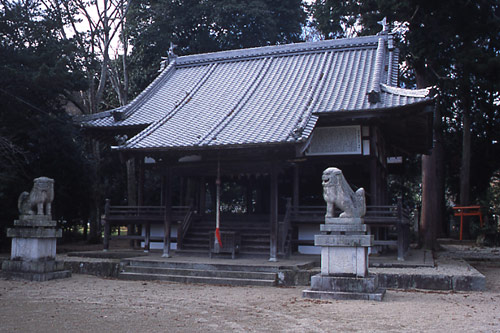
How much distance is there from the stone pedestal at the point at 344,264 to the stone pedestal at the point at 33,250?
20.6ft

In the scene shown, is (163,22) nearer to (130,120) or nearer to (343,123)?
(130,120)

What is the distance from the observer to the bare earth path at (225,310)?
21.0ft

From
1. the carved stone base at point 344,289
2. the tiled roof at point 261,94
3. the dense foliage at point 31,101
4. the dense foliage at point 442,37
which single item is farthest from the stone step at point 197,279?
the dense foliage at point 442,37

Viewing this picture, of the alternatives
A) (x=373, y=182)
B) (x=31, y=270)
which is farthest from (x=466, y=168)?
(x=31, y=270)

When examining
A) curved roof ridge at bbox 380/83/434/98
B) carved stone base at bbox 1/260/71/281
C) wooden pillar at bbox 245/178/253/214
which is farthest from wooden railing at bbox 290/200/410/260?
carved stone base at bbox 1/260/71/281

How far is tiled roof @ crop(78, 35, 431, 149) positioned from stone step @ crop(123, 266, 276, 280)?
10.9 ft

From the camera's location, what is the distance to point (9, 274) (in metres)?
11.4

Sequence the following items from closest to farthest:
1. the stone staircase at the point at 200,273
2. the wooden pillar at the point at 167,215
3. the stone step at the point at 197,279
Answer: the stone step at the point at 197,279
the stone staircase at the point at 200,273
the wooden pillar at the point at 167,215

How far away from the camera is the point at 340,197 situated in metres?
9.20

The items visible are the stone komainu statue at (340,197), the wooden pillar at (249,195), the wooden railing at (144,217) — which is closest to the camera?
the stone komainu statue at (340,197)

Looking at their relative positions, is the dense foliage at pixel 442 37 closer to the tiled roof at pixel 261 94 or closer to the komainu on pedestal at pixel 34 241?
the tiled roof at pixel 261 94

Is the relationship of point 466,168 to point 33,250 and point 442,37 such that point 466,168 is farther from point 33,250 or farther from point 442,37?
point 33,250

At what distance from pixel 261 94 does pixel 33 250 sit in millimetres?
8555

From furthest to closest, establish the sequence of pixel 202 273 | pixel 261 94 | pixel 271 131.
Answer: pixel 261 94
pixel 271 131
pixel 202 273
